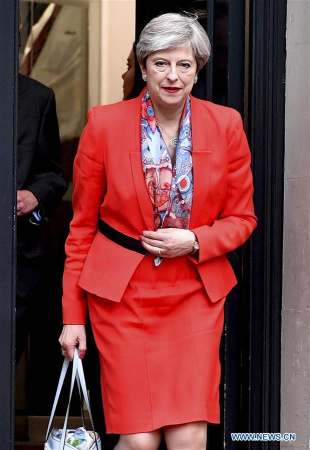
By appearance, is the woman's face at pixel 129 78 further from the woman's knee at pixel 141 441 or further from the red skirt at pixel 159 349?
the woman's knee at pixel 141 441

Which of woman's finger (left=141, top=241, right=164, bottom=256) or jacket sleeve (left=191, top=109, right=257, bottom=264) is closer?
woman's finger (left=141, top=241, right=164, bottom=256)

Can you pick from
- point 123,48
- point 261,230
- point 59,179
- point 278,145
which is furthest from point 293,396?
point 123,48

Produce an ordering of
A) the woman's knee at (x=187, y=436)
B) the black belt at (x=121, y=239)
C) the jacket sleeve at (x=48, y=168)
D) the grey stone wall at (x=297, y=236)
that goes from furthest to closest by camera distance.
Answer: the jacket sleeve at (x=48, y=168)
the grey stone wall at (x=297, y=236)
the black belt at (x=121, y=239)
the woman's knee at (x=187, y=436)

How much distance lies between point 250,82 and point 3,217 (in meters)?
1.22

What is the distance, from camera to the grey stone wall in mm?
4680

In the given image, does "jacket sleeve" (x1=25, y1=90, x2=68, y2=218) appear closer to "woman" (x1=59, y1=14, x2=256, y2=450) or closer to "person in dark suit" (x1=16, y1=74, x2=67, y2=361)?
"person in dark suit" (x1=16, y1=74, x2=67, y2=361)

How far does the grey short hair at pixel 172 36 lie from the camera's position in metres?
4.07

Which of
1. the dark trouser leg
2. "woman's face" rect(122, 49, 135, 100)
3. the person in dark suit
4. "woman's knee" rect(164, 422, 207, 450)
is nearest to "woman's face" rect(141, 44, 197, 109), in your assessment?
the person in dark suit

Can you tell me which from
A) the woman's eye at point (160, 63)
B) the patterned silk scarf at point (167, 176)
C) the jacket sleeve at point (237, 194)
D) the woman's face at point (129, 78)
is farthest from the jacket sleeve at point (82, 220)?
the woman's face at point (129, 78)

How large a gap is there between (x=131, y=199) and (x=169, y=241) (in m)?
0.22

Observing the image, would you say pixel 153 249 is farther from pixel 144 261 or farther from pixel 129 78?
pixel 129 78

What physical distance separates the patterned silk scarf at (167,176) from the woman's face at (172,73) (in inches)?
5.1

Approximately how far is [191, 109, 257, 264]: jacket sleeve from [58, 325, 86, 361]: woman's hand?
624mm

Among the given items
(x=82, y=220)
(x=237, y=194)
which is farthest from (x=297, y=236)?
(x=82, y=220)
